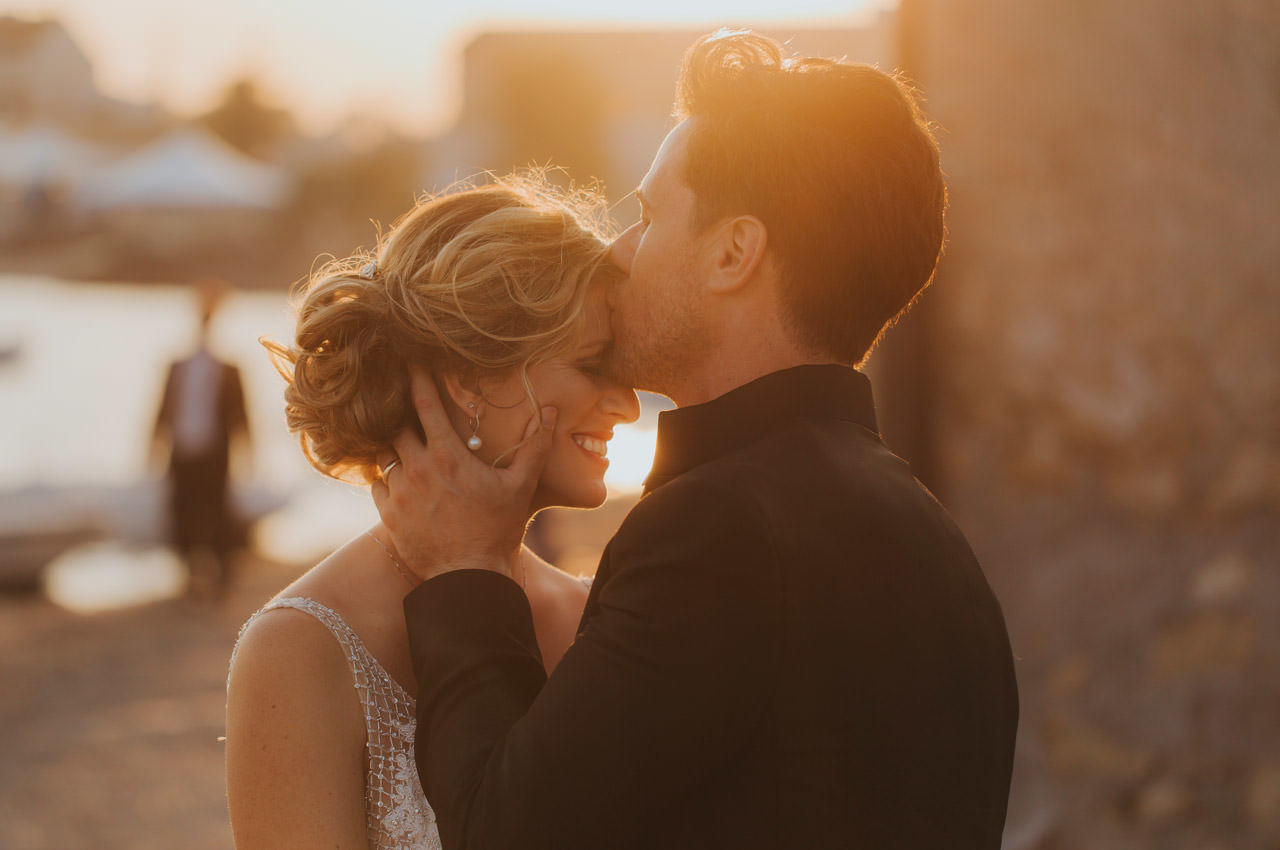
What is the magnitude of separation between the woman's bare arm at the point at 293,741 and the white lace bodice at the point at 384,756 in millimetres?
18

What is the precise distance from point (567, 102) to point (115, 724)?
5095 centimetres

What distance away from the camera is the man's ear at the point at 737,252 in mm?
1926

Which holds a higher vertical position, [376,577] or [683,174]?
[683,174]

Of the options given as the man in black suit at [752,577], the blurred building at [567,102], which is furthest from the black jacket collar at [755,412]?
the blurred building at [567,102]

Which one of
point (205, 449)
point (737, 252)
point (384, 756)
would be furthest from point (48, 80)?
point (737, 252)

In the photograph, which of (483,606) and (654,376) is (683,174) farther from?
(483,606)

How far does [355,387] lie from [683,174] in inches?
29.3

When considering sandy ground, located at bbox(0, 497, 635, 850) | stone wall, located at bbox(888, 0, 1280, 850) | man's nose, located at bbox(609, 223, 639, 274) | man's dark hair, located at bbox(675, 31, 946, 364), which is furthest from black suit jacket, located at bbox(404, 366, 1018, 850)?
sandy ground, located at bbox(0, 497, 635, 850)

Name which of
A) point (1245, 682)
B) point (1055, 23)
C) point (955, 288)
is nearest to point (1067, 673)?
Answer: point (1245, 682)

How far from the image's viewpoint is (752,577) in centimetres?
159

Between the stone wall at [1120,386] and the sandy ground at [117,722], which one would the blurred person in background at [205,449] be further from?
the stone wall at [1120,386]

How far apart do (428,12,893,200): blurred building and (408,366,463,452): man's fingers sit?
1739 inches

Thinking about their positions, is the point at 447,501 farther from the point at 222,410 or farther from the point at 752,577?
the point at 222,410

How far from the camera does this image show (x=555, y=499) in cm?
238
